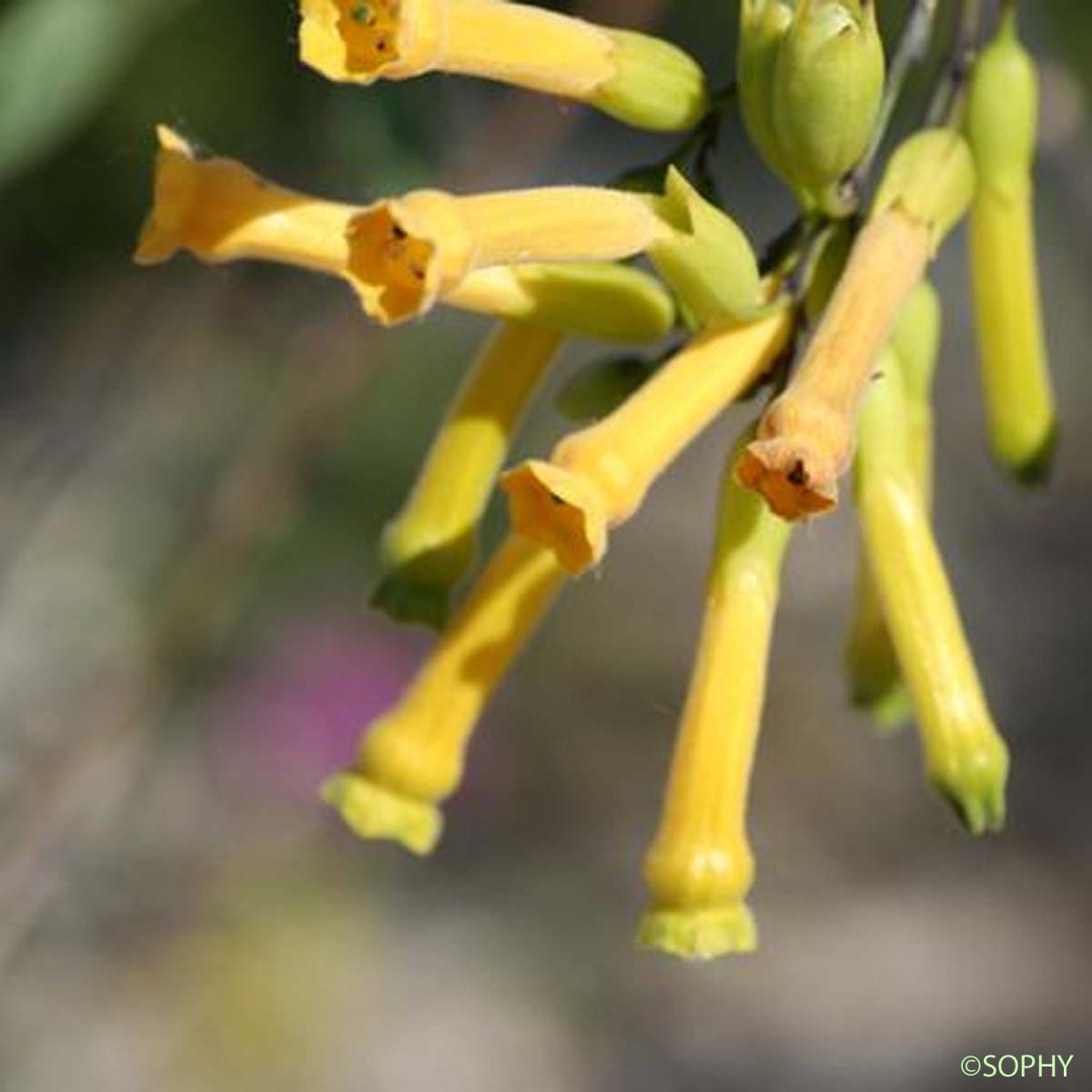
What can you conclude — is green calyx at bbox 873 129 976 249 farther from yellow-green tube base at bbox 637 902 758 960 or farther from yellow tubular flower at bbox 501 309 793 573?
yellow-green tube base at bbox 637 902 758 960

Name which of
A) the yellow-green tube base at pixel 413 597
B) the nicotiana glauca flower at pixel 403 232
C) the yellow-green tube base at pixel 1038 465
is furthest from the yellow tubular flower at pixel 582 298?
the yellow-green tube base at pixel 1038 465

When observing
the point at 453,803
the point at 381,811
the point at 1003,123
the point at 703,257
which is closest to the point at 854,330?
the point at 703,257

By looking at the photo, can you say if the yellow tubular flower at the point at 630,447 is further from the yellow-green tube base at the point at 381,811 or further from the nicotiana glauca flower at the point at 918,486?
the yellow-green tube base at the point at 381,811

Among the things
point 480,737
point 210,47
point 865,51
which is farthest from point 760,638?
point 480,737

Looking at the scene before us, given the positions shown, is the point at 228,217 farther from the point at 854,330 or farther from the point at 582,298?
the point at 854,330

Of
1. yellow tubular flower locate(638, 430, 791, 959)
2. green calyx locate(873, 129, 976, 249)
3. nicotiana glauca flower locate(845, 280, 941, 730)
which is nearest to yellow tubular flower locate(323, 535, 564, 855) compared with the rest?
yellow tubular flower locate(638, 430, 791, 959)
